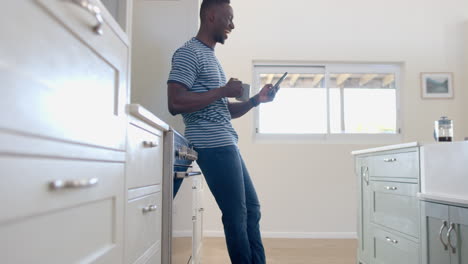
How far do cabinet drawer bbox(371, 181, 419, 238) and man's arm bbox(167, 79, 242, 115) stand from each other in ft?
3.99

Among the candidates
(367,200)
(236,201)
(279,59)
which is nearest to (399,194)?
(367,200)

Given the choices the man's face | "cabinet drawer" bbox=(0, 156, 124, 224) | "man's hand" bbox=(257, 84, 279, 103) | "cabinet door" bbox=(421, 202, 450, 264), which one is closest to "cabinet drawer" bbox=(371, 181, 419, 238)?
"cabinet door" bbox=(421, 202, 450, 264)

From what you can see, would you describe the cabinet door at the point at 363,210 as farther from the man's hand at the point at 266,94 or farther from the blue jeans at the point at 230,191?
the blue jeans at the point at 230,191

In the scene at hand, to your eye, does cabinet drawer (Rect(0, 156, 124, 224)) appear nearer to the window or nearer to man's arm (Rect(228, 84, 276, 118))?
man's arm (Rect(228, 84, 276, 118))

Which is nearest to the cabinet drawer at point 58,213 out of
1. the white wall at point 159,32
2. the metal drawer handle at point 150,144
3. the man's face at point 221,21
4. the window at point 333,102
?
the metal drawer handle at point 150,144

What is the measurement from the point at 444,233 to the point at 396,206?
56cm

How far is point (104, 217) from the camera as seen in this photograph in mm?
984

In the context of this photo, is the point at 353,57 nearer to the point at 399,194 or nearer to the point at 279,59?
the point at 279,59

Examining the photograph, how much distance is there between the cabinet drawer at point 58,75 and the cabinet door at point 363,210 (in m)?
2.29

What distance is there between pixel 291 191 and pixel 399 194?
2.16 m

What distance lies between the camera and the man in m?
1.55

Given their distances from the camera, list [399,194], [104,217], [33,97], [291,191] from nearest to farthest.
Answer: [33,97]
[104,217]
[399,194]
[291,191]

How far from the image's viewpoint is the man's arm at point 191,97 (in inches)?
60.5

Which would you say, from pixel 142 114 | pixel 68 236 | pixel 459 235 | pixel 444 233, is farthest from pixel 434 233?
pixel 68 236
